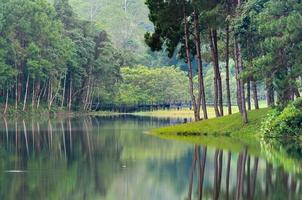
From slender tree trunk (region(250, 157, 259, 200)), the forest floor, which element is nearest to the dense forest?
the forest floor

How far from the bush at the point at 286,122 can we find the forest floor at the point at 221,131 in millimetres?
1022

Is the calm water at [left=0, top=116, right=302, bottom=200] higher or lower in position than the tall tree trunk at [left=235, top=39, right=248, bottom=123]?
lower

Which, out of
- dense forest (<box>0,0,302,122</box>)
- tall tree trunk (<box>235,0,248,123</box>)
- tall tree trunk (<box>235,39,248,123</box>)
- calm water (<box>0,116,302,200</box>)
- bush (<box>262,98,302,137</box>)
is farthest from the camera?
tall tree trunk (<box>235,39,248,123</box>)

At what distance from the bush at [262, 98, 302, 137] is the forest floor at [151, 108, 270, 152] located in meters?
1.02

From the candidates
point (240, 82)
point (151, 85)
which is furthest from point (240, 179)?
point (151, 85)

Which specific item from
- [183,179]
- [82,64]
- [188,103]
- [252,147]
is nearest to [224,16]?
[252,147]

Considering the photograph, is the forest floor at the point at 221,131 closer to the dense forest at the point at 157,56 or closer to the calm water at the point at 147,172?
the dense forest at the point at 157,56

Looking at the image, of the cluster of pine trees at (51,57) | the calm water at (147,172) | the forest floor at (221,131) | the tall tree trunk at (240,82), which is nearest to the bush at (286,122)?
the forest floor at (221,131)

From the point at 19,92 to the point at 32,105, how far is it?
2447 millimetres

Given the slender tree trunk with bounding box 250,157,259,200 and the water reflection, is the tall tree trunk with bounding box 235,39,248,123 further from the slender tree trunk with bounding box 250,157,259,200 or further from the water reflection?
the slender tree trunk with bounding box 250,157,259,200

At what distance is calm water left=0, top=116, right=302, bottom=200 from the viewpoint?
73.2 ft

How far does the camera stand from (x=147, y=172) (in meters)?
28.5

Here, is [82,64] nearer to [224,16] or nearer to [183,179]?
[224,16]

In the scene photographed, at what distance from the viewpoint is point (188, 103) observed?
137 metres
